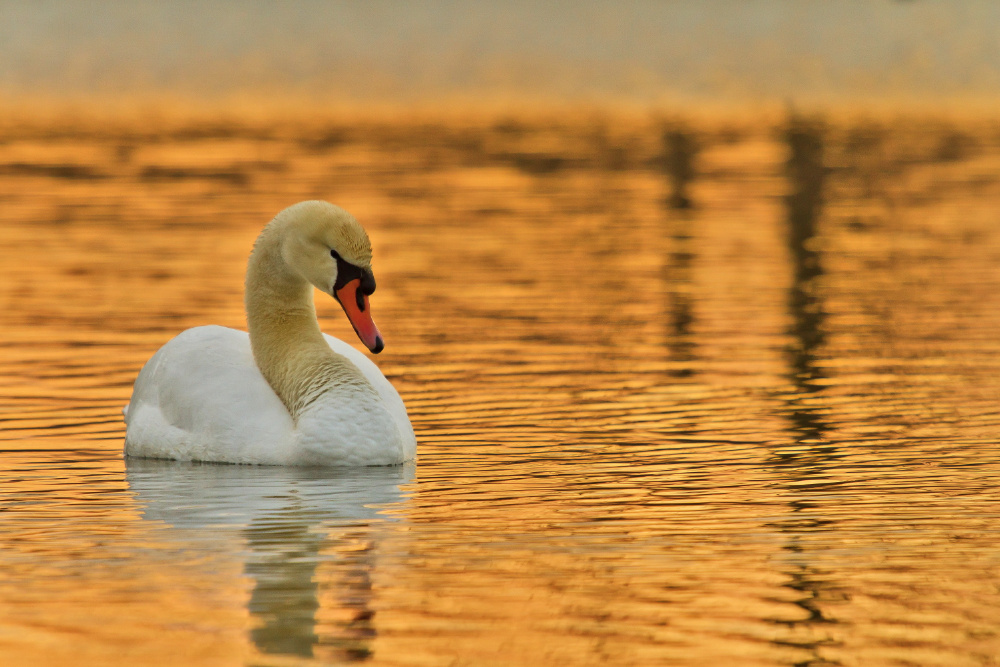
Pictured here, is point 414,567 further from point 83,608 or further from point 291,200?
point 291,200

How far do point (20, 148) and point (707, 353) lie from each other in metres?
20.6

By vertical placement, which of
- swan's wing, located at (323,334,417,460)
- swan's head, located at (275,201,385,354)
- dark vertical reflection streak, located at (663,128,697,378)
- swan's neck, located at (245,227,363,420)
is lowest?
dark vertical reflection streak, located at (663,128,697,378)

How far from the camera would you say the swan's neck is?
31.5ft

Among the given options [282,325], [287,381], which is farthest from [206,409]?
[282,325]

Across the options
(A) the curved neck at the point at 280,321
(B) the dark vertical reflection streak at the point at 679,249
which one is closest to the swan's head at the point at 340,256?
(A) the curved neck at the point at 280,321

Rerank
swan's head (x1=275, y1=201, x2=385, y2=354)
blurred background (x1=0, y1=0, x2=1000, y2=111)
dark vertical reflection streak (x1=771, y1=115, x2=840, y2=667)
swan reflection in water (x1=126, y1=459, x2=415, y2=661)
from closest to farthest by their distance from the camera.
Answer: swan reflection in water (x1=126, y1=459, x2=415, y2=661) < dark vertical reflection streak (x1=771, y1=115, x2=840, y2=667) < swan's head (x1=275, y1=201, x2=385, y2=354) < blurred background (x1=0, y1=0, x2=1000, y2=111)

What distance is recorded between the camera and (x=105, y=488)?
878cm

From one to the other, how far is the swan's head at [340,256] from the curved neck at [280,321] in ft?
1.02

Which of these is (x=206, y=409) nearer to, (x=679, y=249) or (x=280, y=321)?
(x=280, y=321)

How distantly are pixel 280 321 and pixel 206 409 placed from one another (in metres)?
0.63

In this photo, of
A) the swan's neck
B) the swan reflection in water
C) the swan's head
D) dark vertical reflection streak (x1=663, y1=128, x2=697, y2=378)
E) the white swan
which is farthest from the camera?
dark vertical reflection streak (x1=663, y1=128, x2=697, y2=378)

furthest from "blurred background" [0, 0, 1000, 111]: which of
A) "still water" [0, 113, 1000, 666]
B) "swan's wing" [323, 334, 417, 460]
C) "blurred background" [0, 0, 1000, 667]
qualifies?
"swan's wing" [323, 334, 417, 460]

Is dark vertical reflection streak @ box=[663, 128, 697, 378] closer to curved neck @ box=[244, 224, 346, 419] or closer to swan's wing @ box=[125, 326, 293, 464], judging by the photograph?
curved neck @ box=[244, 224, 346, 419]

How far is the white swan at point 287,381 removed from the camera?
922 cm
